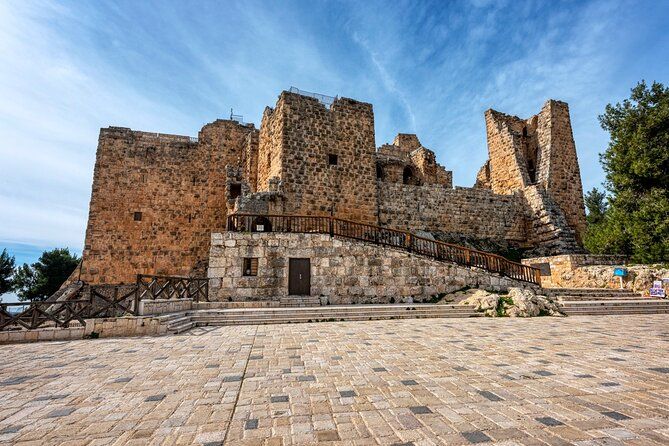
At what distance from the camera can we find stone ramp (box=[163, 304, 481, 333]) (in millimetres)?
9523

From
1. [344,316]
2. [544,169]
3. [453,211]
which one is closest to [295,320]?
[344,316]

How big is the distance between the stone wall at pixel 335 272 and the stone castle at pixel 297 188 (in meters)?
3.50

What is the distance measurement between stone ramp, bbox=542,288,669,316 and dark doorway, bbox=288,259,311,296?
30.0 feet

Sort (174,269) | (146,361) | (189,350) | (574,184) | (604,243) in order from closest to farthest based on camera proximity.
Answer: (146,361)
(189,350)
(604,243)
(174,269)
(574,184)

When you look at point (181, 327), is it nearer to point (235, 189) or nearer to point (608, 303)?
point (235, 189)

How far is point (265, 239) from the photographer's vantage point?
12797 mm

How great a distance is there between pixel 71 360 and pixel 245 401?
4046 millimetres

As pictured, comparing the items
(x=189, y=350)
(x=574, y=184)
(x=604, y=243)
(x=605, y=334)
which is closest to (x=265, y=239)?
(x=189, y=350)

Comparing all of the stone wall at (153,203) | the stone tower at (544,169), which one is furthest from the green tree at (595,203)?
the stone wall at (153,203)

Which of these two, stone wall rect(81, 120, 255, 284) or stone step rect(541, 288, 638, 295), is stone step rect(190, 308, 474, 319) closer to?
Result: stone step rect(541, 288, 638, 295)

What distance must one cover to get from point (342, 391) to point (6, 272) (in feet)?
114

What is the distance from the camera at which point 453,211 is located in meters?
19.5

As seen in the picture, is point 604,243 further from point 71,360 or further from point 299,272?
point 71,360

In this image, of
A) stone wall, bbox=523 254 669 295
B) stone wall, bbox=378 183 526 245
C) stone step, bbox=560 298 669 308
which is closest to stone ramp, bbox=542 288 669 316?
stone step, bbox=560 298 669 308
